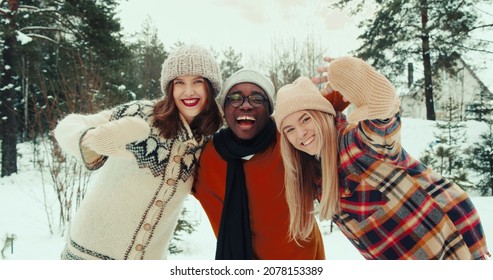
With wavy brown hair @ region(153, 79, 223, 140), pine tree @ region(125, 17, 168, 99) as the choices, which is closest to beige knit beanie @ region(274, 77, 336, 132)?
wavy brown hair @ region(153, 79, 223, 140)

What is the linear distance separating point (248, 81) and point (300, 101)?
0.42 metres

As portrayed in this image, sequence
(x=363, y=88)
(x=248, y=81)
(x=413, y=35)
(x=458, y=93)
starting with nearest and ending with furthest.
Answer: (x=363, y=88) → (x=248, y=81) → (x=413, y=35) → (x=458, y=93)

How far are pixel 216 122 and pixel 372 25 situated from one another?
15.3 meters

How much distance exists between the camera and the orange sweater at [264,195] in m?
2.24

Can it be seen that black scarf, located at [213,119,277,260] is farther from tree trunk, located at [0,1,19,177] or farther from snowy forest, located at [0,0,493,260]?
tree trunk, located at [0,1,19,177]

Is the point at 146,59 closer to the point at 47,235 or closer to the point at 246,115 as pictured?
the point at 47,235

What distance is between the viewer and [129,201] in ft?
6.82

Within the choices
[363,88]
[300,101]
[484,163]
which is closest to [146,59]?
[484,163]

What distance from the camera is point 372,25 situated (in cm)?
1578

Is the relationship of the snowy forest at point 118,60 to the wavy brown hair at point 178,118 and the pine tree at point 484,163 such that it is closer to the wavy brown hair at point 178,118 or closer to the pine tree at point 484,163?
the pine tree at point 484,163

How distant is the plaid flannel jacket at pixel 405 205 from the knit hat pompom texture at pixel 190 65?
3.02ft

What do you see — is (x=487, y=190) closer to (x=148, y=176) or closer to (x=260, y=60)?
(x=148, y=176)

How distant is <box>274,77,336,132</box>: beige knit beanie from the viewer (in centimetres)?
204

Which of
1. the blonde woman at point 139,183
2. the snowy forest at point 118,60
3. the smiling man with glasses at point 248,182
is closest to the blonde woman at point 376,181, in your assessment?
the smiling man with glasses at point 248,182
